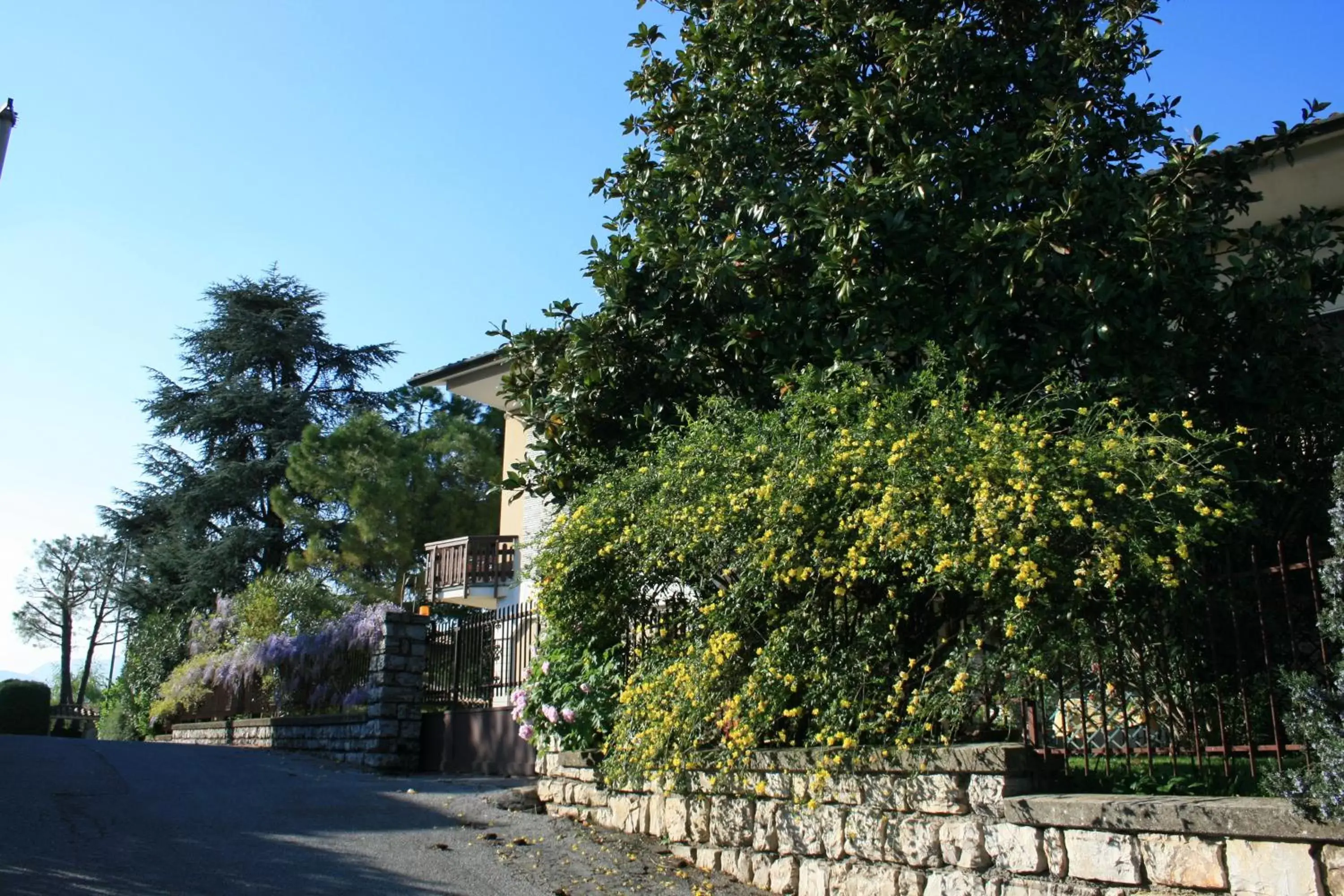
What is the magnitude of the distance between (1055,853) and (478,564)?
18816 mm

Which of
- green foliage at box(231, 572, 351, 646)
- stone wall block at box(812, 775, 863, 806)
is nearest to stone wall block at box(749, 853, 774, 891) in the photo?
stone wall block at box(812, 775, 863, 806)

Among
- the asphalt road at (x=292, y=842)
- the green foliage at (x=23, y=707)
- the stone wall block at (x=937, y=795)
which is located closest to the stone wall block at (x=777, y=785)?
the asphalt road at (x=292, y=842)

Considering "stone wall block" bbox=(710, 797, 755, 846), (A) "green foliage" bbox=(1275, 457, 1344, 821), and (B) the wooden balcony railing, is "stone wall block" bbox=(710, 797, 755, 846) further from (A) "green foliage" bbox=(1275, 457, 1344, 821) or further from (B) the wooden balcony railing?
(B) the wooden balcony railing

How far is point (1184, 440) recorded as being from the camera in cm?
559

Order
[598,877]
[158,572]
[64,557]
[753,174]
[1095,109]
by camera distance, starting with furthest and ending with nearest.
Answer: [64,557] < [158,572] < [753,174] < [1095,109] < [598,877]

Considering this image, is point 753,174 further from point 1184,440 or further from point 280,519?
point 280,519

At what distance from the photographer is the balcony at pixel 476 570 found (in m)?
22.8

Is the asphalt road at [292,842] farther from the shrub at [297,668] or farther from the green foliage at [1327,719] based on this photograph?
the shrub at [297,668]

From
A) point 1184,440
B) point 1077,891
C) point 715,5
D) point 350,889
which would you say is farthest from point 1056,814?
point 715,5

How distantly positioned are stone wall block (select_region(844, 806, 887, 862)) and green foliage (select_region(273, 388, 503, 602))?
20.3 meters

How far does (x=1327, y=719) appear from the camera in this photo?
162 inches

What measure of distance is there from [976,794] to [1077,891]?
669 mm

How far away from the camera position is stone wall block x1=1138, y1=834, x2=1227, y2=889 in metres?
4.41

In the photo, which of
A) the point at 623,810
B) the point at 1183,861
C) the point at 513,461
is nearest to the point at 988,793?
the point at 1183,861
